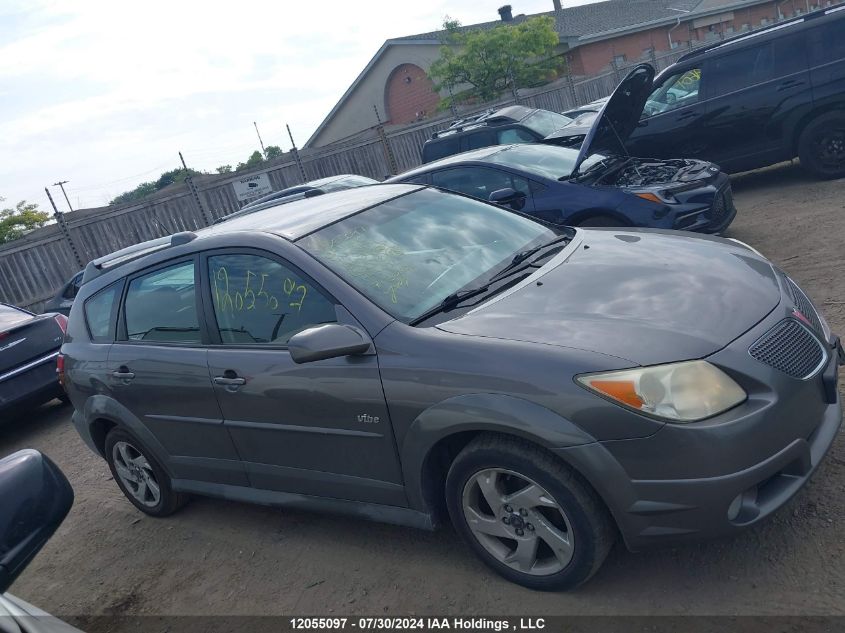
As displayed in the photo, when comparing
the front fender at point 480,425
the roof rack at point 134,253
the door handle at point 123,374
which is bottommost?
the front fender at point 480,425

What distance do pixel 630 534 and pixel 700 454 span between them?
418mm

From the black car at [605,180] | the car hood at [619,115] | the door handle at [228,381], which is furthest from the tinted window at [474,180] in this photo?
the door handle at [228,381]

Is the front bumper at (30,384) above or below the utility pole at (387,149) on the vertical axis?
A: below

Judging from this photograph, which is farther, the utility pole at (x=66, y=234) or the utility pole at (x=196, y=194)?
the utility pole at (x=196, y=194)

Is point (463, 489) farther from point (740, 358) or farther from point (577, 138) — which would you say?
point (577, 138)

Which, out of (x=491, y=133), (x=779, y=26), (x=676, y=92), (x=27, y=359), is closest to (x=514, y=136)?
(x=491, y=133)

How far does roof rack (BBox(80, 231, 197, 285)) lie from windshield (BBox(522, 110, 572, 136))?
8.76m

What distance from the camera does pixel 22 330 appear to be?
7.43m

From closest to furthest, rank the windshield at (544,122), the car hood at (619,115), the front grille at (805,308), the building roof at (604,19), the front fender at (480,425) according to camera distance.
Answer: the front fender at (480,425), the front grille at (805,308), the car hood at (619,115), the windshield at (544,122), the building roof at (604,19)

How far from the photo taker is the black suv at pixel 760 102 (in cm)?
841

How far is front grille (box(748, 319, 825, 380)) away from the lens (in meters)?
2.72

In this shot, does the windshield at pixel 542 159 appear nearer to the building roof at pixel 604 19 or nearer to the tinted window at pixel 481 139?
the tinted window at pixel 481 139

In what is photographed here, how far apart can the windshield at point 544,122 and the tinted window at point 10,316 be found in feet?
26.9

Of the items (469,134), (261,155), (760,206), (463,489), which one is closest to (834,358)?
(463,489)
